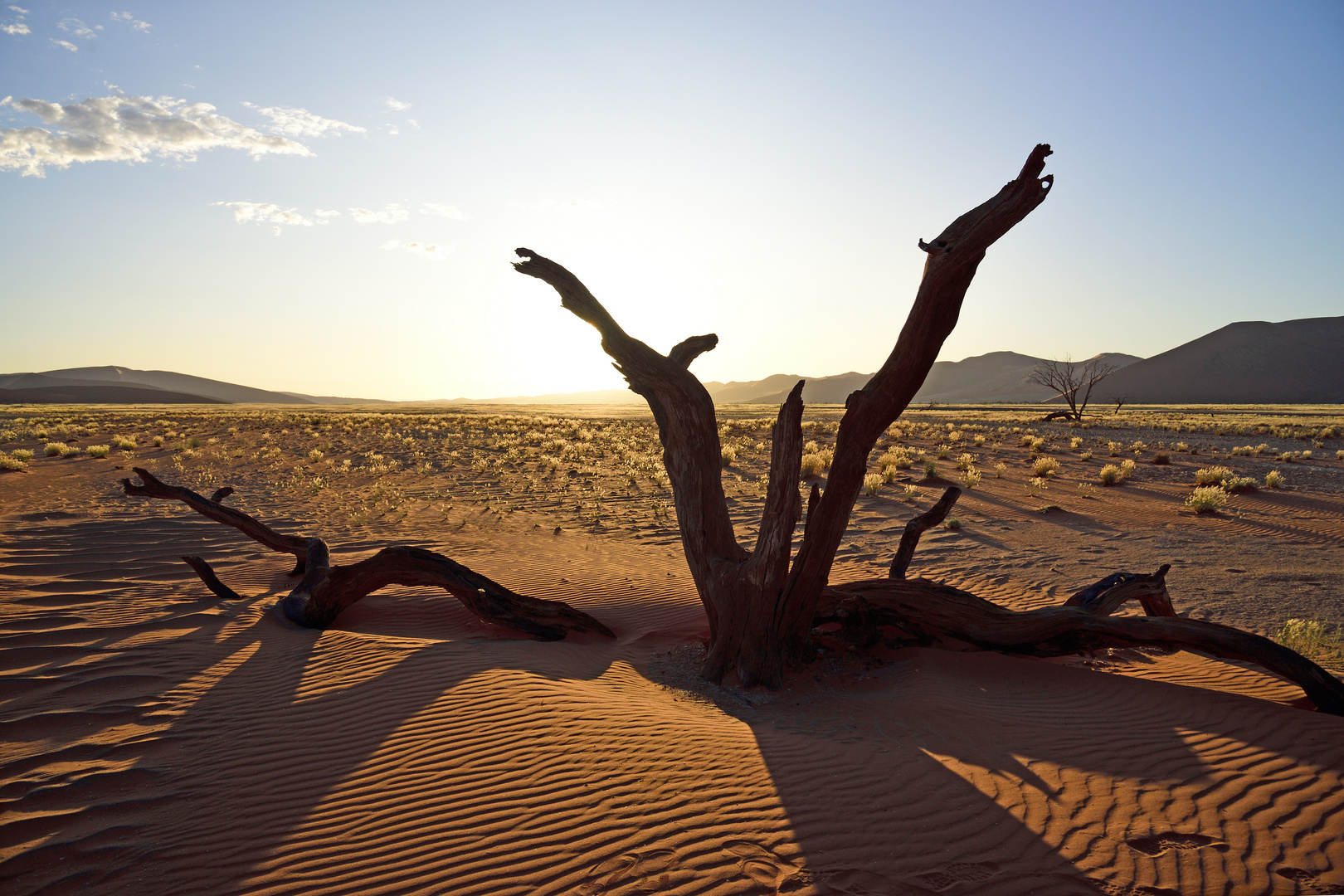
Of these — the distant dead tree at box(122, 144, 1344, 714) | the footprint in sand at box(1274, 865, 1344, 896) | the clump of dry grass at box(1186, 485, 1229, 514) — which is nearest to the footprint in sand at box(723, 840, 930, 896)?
the footprint in sand at box(1274, 865, 1344, 896)

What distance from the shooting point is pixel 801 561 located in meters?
5.84

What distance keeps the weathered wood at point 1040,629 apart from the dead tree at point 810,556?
1 cm

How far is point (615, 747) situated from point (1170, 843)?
119 inches

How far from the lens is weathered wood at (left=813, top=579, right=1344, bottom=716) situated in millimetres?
4871

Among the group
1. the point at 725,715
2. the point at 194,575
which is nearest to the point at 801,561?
the point at 725,715

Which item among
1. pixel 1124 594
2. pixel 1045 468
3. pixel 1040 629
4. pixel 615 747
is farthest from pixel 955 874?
pixel 1045 468

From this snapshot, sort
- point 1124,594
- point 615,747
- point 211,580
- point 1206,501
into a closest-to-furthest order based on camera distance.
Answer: point 615,747
point 1124,594
point 211,580
point 1206,501

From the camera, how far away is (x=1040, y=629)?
5.96 m

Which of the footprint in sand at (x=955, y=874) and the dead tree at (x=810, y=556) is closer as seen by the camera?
the footprint in sand at (x=955, y=874)

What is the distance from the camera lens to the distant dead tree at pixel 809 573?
15.5ft

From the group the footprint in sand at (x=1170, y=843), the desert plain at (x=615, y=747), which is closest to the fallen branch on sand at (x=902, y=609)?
the desert plain at (x=615, y=747)

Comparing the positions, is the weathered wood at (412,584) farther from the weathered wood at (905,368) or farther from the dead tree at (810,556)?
the weathered wood at (905,368)

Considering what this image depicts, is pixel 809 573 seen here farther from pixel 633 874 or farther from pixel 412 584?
pixel 412 584

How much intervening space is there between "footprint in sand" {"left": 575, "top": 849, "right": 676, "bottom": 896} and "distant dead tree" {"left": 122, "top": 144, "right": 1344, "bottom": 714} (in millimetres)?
2769
